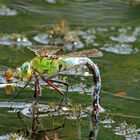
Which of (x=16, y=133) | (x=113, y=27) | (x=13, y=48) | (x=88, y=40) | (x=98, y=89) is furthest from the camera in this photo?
(x=113, y=27)

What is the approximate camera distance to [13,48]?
9.28 metres

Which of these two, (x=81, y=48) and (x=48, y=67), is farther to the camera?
(x=81, y=48)

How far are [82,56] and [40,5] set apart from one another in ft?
14.6

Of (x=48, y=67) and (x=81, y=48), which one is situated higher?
(x=48, y=67)

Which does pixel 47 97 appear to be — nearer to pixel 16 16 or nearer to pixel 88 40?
pixel 88 40

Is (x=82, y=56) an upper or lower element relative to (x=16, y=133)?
upper

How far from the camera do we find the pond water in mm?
6379

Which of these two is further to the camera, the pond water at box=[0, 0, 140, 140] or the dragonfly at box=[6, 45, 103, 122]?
the dragonfly at box=[6, 45, 103, 122]

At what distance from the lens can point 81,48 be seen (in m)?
9.62

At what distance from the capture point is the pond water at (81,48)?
638 cm

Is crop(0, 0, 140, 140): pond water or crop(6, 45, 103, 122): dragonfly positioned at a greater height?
crop(6, 45, 103, 122): dragonfly

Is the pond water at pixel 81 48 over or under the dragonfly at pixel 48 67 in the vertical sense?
under

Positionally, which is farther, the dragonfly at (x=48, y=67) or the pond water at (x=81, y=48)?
the dragonfly at (x=48, y=67)

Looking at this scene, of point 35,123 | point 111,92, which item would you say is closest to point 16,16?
point 111,92
